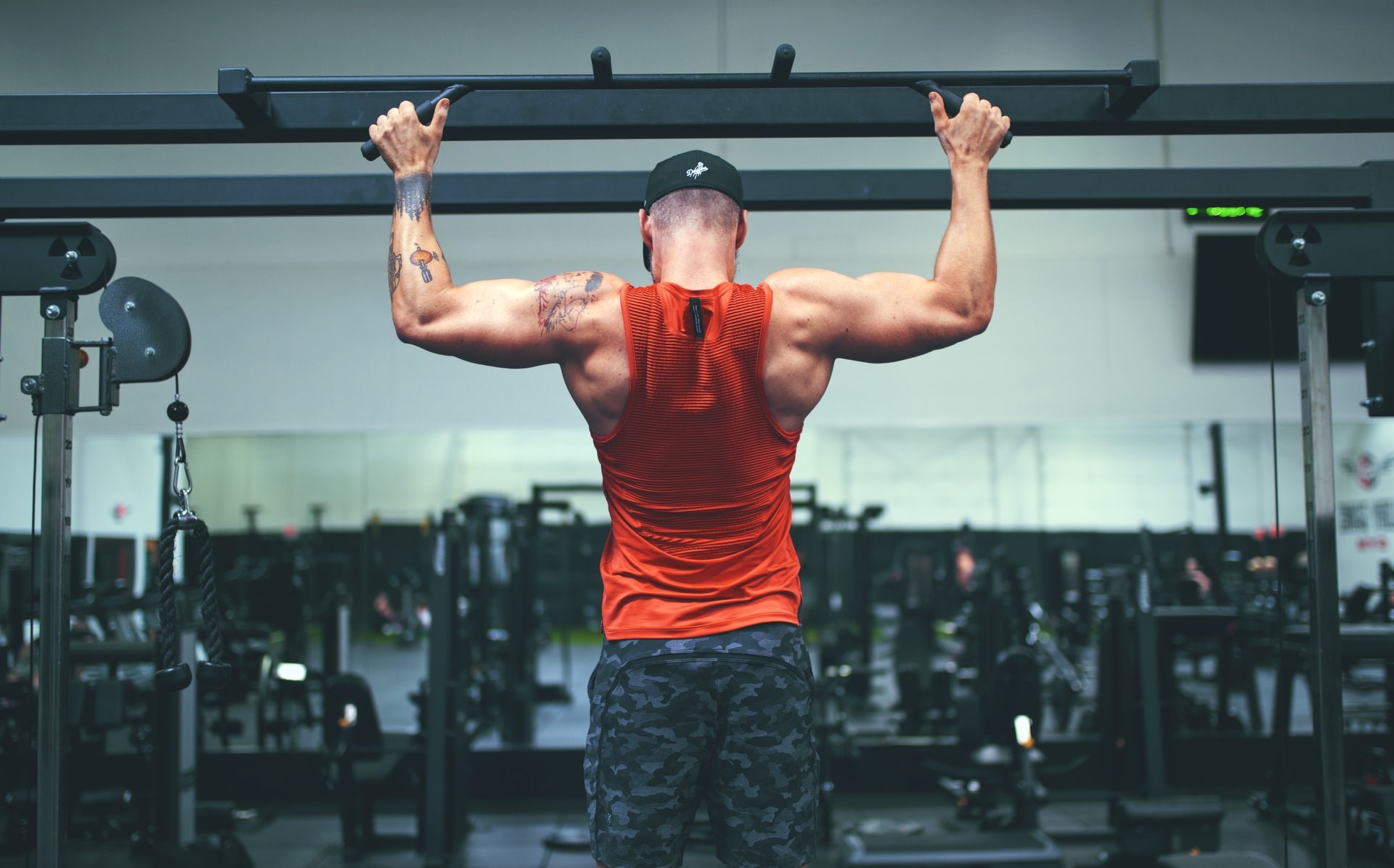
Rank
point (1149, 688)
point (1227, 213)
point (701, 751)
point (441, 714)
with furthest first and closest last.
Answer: point (1149, 688) → point (441, 714) → point (1227, 213) → point (701, 751)

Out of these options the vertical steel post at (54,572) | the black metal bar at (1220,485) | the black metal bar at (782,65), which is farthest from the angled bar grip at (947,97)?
the black metal bar at (1220,485)

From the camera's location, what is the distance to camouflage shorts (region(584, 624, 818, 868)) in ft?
4.35

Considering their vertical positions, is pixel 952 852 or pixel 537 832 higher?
pixel 952 852

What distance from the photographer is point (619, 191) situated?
1.98m

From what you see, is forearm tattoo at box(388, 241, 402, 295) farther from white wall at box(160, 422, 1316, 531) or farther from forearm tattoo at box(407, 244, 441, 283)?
white wall at box(160, 422, 1316, 531)

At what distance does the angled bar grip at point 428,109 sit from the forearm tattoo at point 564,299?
15.6 inches

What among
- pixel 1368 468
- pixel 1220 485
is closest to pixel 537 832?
pixel 1220 485

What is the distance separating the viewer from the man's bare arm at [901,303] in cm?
141

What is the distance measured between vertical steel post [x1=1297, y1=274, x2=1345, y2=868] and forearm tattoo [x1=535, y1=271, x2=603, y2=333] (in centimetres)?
132

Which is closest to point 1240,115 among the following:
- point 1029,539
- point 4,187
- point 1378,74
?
point 4,187

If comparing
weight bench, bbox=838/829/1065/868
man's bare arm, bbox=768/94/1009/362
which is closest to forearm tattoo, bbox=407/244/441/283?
man's bare arm, bbox=768/94/1009/362

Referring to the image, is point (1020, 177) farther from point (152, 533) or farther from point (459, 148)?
point (152, 533)

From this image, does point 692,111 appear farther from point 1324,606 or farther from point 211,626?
point 1324,606

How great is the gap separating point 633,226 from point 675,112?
11.6ft
